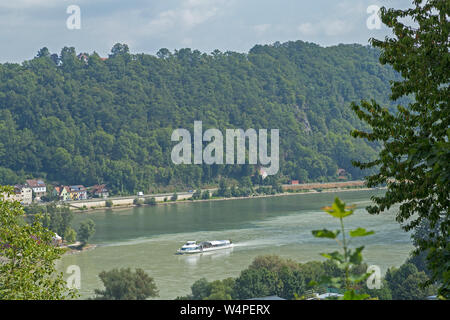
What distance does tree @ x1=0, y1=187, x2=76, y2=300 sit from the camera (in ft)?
12.7

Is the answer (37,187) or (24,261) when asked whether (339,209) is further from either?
(37,187)

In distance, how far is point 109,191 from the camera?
32.9m

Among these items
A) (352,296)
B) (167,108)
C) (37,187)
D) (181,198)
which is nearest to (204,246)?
(181,198)

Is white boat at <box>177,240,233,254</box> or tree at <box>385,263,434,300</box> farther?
white boat at <box>177,240,233,254</box>

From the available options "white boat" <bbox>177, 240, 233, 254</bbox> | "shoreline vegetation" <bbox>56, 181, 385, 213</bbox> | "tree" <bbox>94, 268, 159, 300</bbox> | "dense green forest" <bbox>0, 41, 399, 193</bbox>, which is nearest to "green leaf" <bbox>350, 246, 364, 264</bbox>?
"tree" <bbox>94, 268, 159, 300</bbox>

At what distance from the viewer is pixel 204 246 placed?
16.8 meters

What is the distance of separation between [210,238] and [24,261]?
14469 millimetres

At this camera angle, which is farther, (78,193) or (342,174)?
(342,174)

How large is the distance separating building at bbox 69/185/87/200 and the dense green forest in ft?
5.01

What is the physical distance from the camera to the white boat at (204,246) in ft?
52.9

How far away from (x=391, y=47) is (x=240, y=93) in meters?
44.8

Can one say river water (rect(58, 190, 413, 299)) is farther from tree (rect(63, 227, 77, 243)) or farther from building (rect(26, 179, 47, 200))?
building (rect(26, 179, 47, 200))
